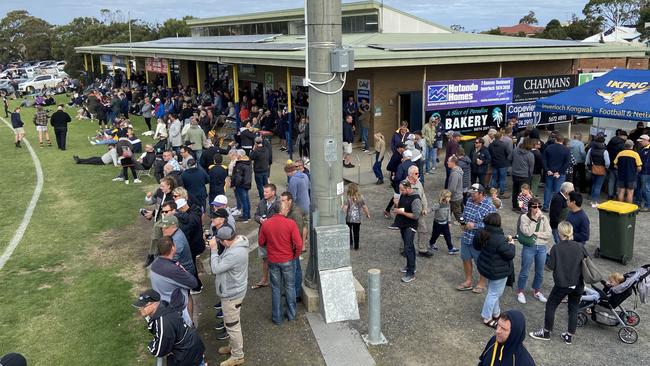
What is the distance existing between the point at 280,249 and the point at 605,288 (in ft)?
13.3

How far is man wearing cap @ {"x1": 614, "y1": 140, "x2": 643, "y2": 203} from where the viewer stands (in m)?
11.0

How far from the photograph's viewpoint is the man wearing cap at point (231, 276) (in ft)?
18.8

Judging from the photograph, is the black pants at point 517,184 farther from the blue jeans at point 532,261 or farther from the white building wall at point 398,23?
the white building wall at point 398,23

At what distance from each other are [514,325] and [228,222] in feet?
12.4

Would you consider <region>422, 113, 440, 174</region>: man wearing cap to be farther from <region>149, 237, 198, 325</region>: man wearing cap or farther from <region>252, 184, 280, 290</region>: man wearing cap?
<region>149, 237, 198, 325</region>: man wearing cap

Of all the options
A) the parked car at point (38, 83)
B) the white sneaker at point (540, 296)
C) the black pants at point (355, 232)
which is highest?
the parked car at point (38, 83)

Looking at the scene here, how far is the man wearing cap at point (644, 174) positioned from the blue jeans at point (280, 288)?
8.38 metres

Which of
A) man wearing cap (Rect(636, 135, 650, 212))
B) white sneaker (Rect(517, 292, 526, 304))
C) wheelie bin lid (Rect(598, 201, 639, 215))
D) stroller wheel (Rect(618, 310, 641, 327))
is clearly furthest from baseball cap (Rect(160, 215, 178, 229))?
man wearing cap (Rect(636, 135, 650, 212))

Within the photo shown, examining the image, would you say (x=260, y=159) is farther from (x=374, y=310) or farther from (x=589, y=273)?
(x=589, y=273)

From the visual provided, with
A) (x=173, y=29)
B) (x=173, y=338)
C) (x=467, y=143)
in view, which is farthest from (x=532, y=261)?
(x=173, y=29)

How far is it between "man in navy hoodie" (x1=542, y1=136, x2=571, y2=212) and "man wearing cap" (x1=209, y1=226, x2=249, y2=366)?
7.81 m

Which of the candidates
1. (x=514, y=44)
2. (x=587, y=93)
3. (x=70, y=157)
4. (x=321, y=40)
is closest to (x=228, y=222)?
(x=321, y=40)

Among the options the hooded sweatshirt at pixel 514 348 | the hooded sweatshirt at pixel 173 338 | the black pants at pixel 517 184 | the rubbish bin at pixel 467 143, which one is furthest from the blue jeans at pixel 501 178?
the hooded sweatshirt at pixel 173 338

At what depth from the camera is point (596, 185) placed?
472 inches
